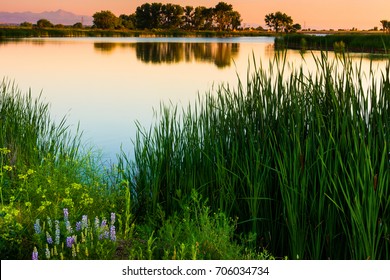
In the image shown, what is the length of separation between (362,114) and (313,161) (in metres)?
0.66

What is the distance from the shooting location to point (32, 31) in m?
68.8

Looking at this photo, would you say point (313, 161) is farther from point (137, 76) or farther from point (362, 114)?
point (137, 76)

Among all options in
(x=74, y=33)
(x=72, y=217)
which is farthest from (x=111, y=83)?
(x=74, y=33)

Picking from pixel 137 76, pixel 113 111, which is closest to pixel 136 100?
pixel 113 111

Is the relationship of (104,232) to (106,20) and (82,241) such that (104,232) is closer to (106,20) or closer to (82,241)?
(82,241)

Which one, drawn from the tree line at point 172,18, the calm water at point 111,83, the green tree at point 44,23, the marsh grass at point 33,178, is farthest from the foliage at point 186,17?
the marsh grass at point 33,178

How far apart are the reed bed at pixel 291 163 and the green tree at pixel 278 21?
11535 centimetres

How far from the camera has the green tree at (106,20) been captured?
111537 millimetres

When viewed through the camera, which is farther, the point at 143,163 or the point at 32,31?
the point at 32,31

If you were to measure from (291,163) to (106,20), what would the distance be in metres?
111

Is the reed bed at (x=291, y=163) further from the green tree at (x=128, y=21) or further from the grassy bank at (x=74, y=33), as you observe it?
the green tree at (x=128, y=21)

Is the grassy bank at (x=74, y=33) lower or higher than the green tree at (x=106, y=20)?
lower

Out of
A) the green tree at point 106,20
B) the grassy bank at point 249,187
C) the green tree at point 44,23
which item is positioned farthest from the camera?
the green tree at point 106,20

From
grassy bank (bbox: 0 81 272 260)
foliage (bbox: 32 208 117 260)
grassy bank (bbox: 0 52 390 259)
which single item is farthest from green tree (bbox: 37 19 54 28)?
foliage (bbox: 32 208 117 260)
